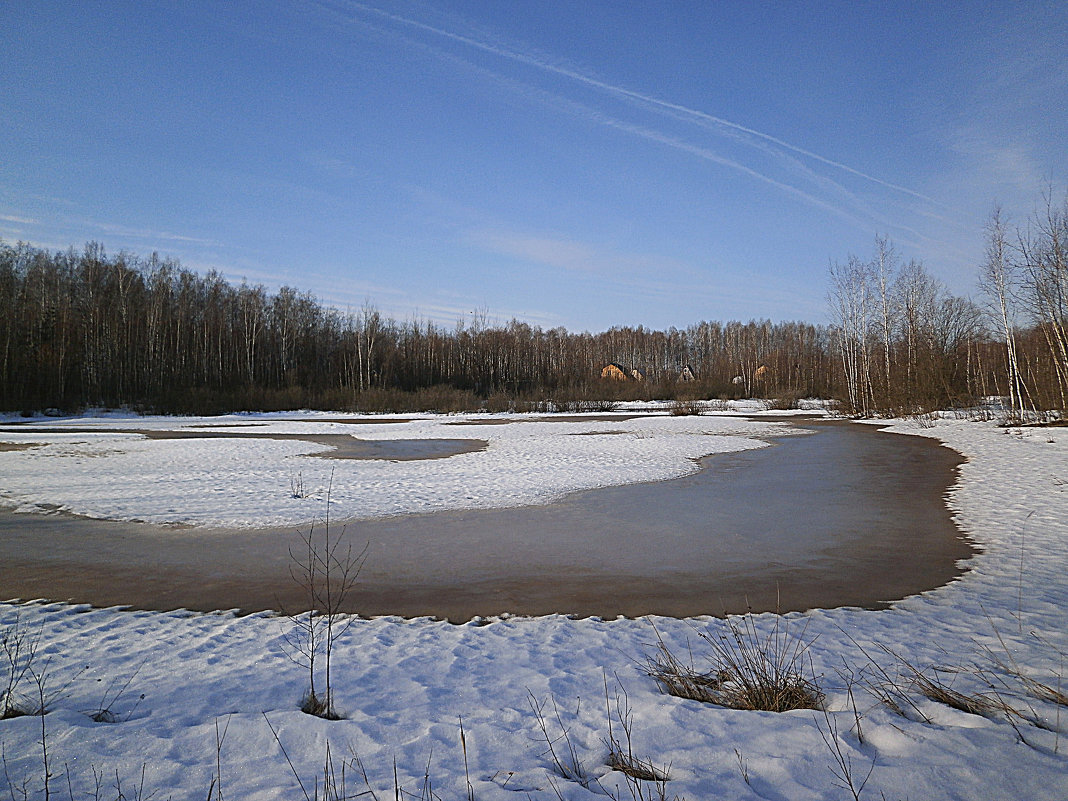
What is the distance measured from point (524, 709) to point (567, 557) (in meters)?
4.67

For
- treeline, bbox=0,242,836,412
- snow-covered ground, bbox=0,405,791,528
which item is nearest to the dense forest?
treeline, bbox=0,242,836,412

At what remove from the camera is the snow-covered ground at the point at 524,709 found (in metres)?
3.00

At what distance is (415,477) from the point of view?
616 inches

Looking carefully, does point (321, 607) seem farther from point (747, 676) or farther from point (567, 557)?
point (747, 676)

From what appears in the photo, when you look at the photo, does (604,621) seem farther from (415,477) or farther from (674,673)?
(415,477)

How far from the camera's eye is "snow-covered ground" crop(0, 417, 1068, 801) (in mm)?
2996

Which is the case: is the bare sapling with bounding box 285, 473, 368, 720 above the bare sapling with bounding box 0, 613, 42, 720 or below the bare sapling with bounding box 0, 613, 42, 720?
below

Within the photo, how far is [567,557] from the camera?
28.5 ft

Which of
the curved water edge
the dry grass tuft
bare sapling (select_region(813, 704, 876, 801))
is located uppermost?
bare sapling (select_region(813, 704, 876, 801))

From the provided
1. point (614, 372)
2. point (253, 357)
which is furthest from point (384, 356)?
point (614, 372)

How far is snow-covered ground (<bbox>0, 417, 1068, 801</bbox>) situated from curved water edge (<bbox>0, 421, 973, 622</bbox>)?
592 mm

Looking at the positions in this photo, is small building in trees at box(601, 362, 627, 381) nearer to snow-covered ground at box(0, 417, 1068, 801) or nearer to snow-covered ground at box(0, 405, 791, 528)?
snow-covered ground at box(0, 405, 791, 528)

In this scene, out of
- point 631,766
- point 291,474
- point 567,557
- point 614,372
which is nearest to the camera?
point 631,766

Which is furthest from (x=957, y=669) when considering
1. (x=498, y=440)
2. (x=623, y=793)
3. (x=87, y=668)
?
(x=498, y=440)
